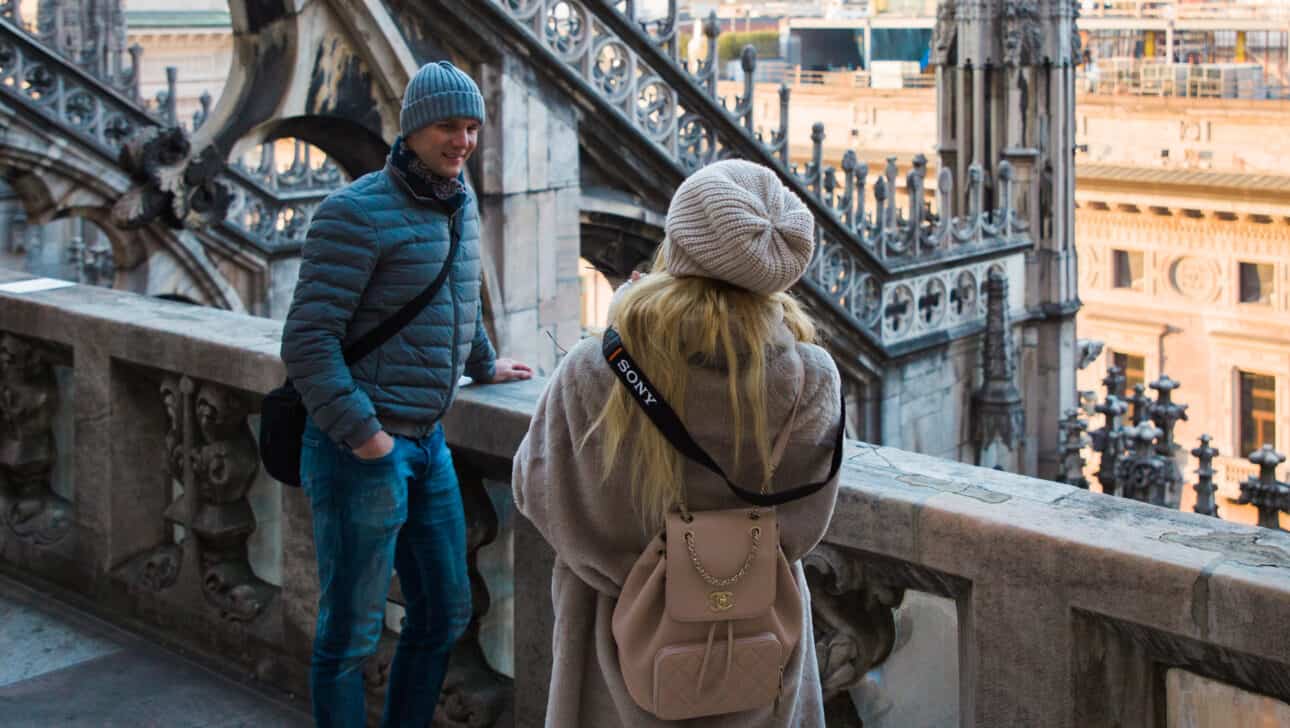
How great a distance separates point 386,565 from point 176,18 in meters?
42.2

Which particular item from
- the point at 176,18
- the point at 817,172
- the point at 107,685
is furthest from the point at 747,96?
the point at 176,18

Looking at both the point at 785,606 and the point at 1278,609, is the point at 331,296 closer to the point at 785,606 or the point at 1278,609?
the point at 785,606

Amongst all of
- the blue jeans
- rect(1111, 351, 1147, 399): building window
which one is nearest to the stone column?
the blue jeans

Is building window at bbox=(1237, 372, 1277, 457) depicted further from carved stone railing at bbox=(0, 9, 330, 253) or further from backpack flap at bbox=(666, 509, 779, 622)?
backpack flap at bbox=(666, 509, 779, 622)

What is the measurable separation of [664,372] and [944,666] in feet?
3.13

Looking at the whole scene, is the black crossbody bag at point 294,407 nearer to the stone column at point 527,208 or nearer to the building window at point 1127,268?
the stone column at point 527,208

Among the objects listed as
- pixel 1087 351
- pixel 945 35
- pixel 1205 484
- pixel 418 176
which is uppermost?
pixel 945 35

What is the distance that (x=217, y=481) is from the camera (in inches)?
167

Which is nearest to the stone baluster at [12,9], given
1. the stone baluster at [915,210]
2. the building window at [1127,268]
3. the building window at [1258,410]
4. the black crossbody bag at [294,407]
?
the stone baluster at [915,210]

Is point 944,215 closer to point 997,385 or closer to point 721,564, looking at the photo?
point 997,385

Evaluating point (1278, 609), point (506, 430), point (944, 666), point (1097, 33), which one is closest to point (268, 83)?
point (506, 430)

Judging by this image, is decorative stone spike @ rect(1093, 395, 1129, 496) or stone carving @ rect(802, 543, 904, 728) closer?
stone carving @ rect(802, 543, 904, 728)

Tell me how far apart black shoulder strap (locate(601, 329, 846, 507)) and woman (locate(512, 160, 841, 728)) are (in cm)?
1

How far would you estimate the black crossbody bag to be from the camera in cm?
323
